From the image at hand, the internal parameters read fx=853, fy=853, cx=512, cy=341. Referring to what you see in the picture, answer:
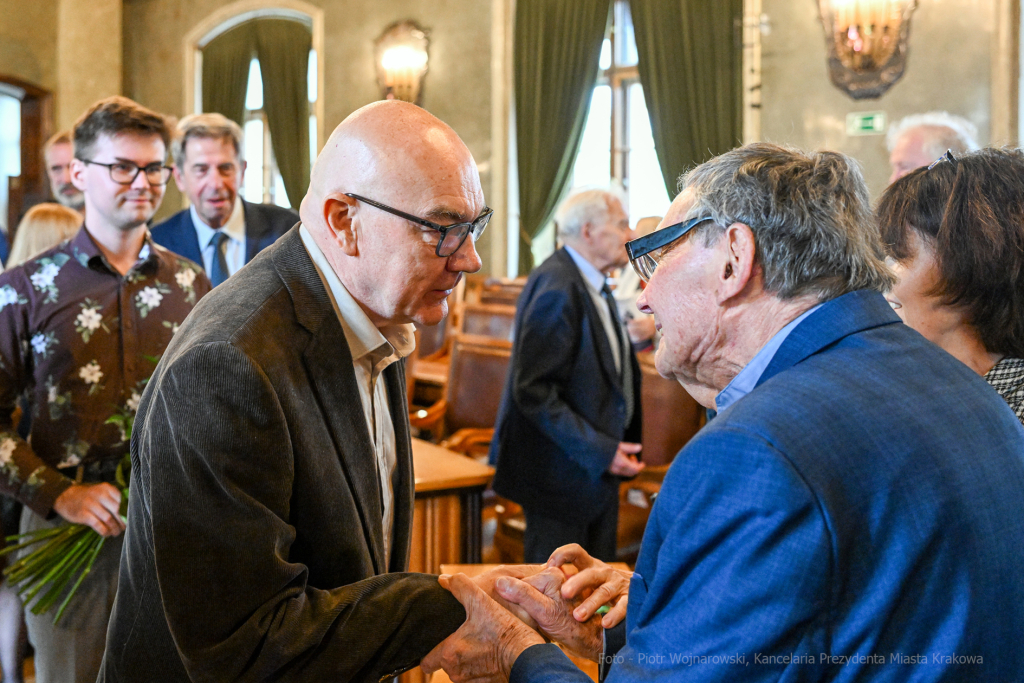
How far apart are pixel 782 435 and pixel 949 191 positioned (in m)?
0.87

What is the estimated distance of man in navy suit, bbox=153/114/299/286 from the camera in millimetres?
3326

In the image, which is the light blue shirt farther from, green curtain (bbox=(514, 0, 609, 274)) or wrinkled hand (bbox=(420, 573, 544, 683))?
green curtain (bbox=(514, 0, 609, 274))

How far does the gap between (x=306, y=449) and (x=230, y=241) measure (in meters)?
2.29

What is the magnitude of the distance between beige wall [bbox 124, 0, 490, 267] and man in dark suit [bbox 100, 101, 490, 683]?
683cm

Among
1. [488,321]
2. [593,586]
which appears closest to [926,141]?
[593,586]

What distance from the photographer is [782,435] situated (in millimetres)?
903

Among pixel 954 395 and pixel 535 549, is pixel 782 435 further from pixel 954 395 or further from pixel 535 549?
pixel 535 549

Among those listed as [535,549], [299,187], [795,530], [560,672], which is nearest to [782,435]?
[795,530]

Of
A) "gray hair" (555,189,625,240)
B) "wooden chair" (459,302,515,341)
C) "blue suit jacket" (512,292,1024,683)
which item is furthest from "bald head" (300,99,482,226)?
"wooden chair" (459,302,515,341)

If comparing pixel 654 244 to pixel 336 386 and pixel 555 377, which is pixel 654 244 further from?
pixel 555 377

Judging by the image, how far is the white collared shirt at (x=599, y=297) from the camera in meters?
3.27

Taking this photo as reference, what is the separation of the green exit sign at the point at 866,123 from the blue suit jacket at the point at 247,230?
499 cm

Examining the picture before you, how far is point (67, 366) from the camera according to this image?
2.23m

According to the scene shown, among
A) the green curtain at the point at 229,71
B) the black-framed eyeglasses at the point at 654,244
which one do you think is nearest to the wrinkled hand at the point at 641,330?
the black-framed eyeglasses at the point at 654,244
